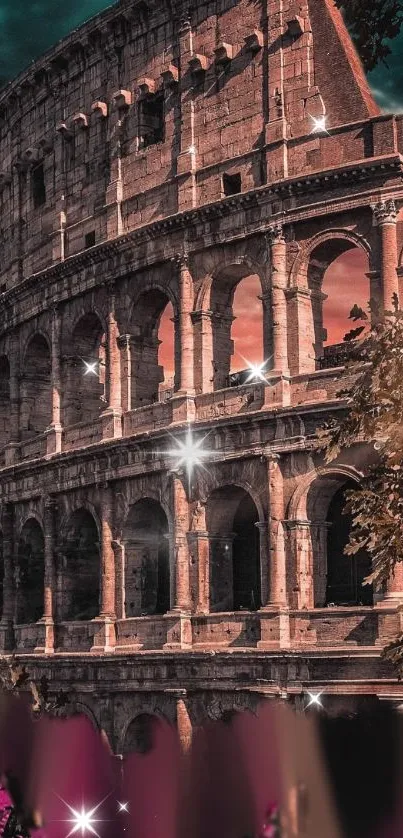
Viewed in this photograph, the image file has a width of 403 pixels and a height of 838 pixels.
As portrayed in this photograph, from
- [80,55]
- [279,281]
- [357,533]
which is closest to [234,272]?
[279,281]

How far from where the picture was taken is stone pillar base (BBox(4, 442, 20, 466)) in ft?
124

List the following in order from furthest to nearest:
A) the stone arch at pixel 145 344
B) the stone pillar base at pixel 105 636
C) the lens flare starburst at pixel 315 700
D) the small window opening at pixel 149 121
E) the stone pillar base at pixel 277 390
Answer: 1. the small window opening at pixel 149 121
2. the stone arch at pixel 145 344
3. the stone pillar base at pixel 105 636
4. the stone pillar base at pixel 277 390
5. the lens flare starburst at pixel 315 700

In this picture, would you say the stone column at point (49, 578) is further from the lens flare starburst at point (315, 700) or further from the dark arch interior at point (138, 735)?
the lens flare starburst at point (315, 700)

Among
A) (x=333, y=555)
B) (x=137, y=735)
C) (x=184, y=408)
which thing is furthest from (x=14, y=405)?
(x=333, y=555)

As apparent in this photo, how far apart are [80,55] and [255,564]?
12648 millimetres

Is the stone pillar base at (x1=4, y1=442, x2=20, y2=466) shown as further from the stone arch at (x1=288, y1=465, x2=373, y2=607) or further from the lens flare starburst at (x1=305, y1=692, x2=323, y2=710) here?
the lens flare starburst at (x1=305, y1=692, x2=323, y2=710)

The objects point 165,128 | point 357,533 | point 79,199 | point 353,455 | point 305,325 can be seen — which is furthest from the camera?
point 79,199

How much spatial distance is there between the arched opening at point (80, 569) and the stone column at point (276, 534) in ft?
21.4

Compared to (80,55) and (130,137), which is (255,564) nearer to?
(130,137)

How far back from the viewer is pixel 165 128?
33938 millimetres

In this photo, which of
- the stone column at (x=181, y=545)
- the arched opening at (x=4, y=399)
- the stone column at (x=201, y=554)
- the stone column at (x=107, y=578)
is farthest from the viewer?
the arched opening at (x=4, y=399)

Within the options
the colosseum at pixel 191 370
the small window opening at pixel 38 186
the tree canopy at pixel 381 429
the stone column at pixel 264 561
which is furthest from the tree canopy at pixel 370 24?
the small window opening at pixel 38 186

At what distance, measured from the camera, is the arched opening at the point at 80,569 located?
35312mm

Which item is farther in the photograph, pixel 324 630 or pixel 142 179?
pixel 142 179
